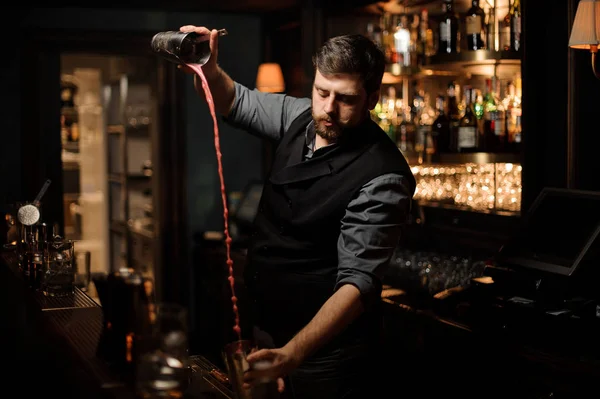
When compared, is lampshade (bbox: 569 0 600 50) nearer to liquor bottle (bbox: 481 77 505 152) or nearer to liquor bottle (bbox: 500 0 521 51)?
liquor bottle (bbox: 500 0 521 51)

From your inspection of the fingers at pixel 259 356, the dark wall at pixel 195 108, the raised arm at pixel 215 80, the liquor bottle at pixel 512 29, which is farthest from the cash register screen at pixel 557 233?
→ the dark wall at pixel 195 108

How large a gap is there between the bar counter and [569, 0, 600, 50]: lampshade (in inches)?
68.3

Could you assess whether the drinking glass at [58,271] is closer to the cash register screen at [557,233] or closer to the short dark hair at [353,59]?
the short dark hair at [353,59]

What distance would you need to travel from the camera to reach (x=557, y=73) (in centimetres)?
344

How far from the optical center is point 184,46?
2439mm

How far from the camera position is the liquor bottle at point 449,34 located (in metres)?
4.18

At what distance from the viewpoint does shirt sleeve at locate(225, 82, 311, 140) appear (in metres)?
2.76

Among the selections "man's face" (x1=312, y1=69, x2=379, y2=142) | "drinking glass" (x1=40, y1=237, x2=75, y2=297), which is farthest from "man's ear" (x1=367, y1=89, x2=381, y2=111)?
"drinking glass" (x1=40, y1=237, x2=75, y2=297)

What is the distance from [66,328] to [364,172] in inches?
36.7

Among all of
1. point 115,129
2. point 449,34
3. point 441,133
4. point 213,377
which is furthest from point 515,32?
point 115,129

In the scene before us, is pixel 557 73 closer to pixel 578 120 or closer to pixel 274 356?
pixel 578 120

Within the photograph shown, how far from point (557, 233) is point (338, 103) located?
1192mm

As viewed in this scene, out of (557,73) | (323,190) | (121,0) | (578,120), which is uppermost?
(121,0)

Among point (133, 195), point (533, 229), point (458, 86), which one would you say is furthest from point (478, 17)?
point (133, 195)
